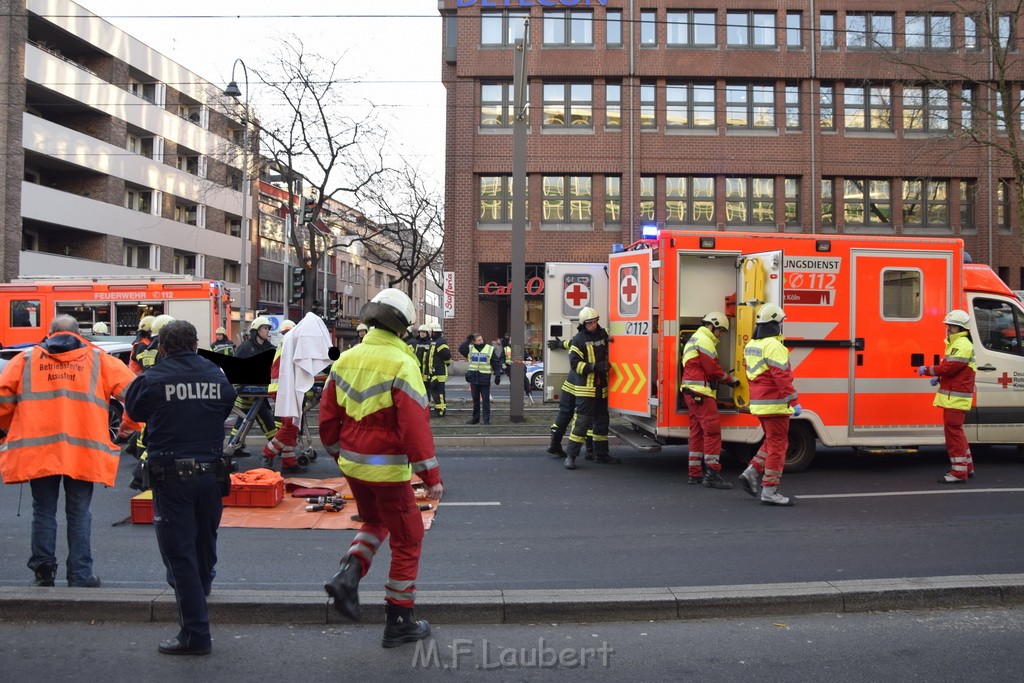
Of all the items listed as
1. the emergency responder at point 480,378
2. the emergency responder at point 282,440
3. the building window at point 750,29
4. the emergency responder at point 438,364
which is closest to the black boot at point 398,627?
the emergency responder at point 282,440

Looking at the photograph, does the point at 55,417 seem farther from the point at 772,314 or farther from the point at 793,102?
the point at 793,102

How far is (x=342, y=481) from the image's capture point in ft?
32.9

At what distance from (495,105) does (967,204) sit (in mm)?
18959

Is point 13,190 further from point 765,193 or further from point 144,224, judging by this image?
point 765,193

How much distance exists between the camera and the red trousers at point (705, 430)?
9.85 metres

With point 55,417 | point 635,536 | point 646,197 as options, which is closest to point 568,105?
point 646,197

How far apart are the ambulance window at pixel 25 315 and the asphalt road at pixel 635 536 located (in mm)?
13626

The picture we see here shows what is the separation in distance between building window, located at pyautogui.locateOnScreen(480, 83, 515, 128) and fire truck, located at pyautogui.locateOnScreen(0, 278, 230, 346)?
15.7 metres

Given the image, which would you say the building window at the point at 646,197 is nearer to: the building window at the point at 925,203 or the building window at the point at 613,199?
the building window at the point at 613,199

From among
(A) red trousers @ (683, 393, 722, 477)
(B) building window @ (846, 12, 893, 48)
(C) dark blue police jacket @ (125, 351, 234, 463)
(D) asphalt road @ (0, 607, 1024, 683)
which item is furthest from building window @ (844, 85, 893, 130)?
(C) dark blue police jacket @ (125, 351, 234, 463)

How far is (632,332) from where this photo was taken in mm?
11164

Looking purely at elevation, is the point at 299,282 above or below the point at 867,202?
below

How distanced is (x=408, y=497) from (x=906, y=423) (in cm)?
813

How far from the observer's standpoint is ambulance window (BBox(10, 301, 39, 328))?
2205 cm
